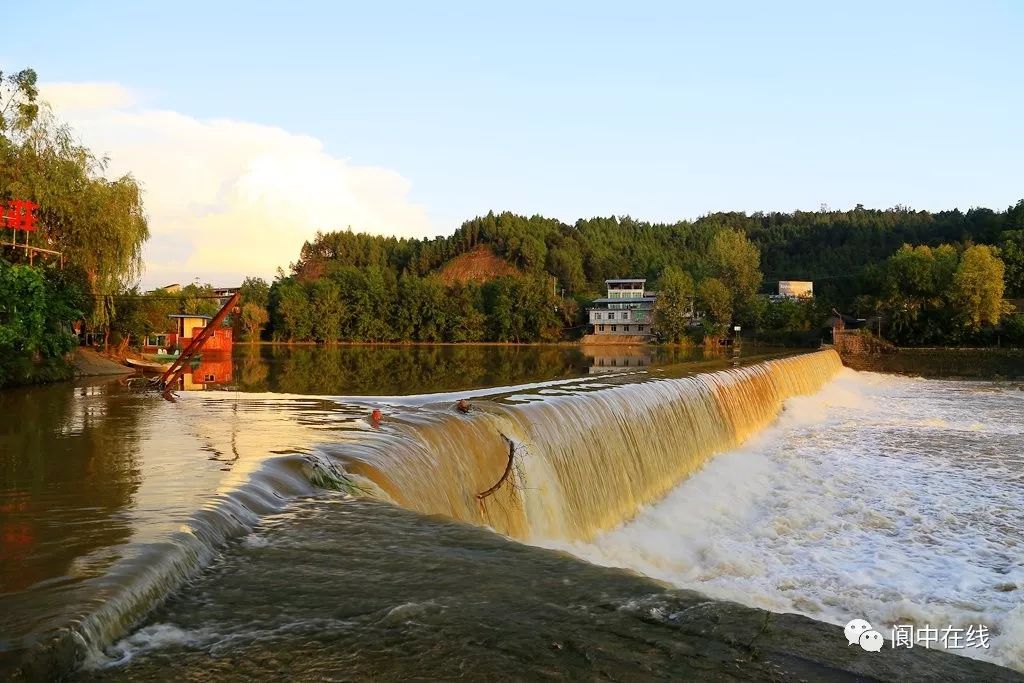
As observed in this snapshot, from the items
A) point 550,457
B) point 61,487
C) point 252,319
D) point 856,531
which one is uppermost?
point 252,319

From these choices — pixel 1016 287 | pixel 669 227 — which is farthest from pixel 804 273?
pixel 1016 287

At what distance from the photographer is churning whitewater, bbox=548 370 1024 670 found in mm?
7293

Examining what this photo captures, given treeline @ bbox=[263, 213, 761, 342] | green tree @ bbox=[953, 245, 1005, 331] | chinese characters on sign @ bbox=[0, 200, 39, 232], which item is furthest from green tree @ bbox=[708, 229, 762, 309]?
chinese characters on sign @ bbox=[0, 200, 39, 232]

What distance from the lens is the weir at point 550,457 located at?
750 cm

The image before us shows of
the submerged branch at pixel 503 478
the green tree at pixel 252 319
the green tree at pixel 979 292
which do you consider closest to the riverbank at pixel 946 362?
the green tree at pixel 979 292

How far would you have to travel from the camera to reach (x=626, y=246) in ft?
465

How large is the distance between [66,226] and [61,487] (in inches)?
1033

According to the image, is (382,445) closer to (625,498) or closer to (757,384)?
(625,498)

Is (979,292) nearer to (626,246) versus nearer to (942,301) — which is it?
(942,301)

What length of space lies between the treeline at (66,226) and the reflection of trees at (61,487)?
12.5m

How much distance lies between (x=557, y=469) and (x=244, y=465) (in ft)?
12.5

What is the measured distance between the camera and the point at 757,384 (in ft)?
70.5

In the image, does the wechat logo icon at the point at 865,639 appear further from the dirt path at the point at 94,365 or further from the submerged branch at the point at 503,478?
the dirt path at the point at 94,365

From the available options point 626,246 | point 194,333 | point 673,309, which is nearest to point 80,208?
point 194,333
